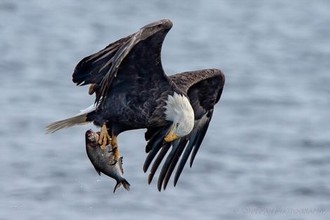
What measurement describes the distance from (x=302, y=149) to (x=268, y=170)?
0.79 metres

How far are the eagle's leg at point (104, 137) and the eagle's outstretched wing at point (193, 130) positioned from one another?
1.76 ft

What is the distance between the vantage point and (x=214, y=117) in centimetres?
1411

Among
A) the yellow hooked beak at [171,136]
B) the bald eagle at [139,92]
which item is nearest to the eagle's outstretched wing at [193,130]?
the bald eagle at [139,92]

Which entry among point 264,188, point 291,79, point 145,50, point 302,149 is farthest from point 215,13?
point 145,50

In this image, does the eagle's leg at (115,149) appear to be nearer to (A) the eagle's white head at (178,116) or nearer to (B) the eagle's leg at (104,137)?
(B) the eagle's leg at (104,137)

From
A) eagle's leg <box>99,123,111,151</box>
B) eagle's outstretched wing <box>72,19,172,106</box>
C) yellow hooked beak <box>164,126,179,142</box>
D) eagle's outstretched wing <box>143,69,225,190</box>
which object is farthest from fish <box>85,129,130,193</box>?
eagle's outstretched wing <box>143,69,225,190</box>

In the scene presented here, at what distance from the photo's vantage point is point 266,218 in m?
11.1

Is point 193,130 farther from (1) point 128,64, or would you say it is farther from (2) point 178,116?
(1) point 128,64

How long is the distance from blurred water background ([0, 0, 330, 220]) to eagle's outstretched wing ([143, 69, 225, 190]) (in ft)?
5.05

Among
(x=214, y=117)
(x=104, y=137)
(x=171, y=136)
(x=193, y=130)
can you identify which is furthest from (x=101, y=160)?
(x=214, y=117)

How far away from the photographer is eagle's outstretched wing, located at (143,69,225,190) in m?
9.08

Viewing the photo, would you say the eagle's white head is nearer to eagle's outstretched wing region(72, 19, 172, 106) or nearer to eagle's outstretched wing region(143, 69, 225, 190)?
eagle's outstretched wing region(72, 19, 172, 106)

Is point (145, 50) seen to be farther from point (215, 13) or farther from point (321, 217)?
point (215, 13)

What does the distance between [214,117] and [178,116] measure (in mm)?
5430
